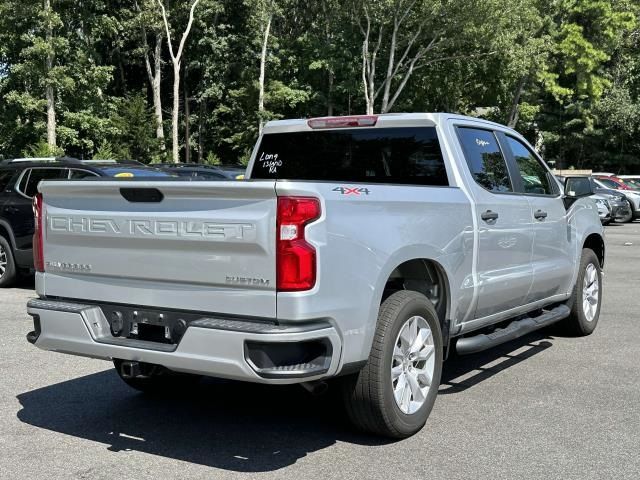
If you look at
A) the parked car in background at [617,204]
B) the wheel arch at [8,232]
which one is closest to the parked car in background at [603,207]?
the parked car in background at [617,204]

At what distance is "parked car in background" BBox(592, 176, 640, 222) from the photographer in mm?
25203

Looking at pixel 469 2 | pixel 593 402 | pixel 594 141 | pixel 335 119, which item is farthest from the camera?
pixel 594 141

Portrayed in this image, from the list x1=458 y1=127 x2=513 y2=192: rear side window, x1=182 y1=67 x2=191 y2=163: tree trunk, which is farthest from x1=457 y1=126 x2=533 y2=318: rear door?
x1=182 y1=67 x2=191 y2=163: tree trunk

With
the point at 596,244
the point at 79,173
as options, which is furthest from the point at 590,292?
the point at 79,173

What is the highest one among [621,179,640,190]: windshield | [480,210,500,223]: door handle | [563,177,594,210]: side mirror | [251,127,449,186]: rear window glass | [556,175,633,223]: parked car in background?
[251,127,449,186]: rear window glass

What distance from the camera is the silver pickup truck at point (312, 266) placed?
3.71 metres

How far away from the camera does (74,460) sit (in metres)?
4.19

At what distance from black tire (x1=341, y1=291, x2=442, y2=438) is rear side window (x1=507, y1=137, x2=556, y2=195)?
2.13 metres

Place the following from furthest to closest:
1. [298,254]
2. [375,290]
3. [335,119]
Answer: [335,119] → [375,290] → [298,254]

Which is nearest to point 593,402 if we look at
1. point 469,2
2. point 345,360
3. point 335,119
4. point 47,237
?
point 345,360

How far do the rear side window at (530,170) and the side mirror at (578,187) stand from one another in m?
0.26

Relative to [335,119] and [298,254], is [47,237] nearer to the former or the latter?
[298,254]

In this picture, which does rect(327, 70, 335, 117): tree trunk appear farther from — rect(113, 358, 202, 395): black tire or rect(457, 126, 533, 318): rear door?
rect(113, 358, 202, 395): black tire

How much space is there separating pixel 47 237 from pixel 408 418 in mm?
2479
